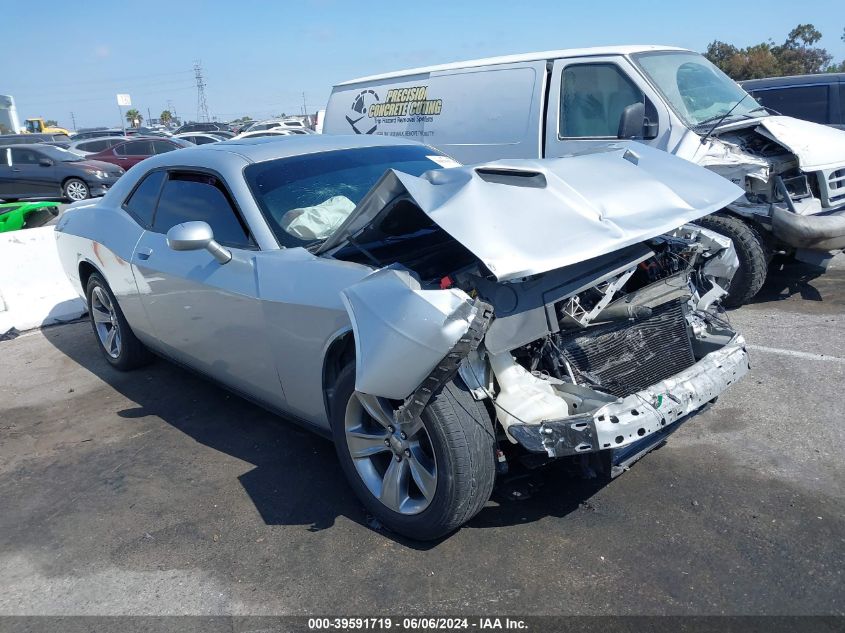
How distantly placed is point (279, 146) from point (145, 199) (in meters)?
1.22

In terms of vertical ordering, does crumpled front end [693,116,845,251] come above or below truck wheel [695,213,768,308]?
above

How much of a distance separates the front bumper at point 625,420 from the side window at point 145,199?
3116 mm

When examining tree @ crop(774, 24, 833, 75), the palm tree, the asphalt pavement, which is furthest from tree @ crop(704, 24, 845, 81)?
the palm tree

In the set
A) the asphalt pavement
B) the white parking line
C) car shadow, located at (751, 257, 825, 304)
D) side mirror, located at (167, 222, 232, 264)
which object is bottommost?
Result: the asphalt pavement

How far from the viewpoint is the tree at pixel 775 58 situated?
27922 millimetres

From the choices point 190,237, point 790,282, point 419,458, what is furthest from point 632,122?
point 419,458

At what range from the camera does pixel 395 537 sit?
3.15 m

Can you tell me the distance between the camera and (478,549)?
3.00m

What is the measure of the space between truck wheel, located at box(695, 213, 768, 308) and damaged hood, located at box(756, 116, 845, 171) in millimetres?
707

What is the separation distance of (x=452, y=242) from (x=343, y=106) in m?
6.86

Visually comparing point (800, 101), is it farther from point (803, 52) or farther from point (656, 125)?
point (803, 52)

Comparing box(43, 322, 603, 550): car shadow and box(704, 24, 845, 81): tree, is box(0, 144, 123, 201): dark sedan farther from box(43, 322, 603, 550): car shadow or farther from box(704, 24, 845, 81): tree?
box(704, 24, 845, 81): tree

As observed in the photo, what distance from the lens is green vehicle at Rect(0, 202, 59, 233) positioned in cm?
816

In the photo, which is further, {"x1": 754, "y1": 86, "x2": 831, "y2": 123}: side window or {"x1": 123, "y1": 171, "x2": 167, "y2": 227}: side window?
{"x1": 754, "y1": 86, "x2": 831, "y2": 123}: side window
